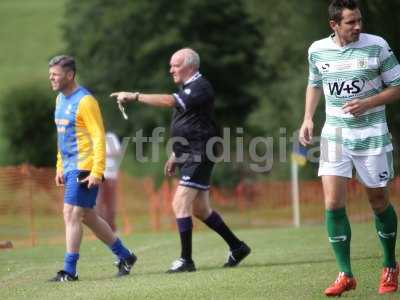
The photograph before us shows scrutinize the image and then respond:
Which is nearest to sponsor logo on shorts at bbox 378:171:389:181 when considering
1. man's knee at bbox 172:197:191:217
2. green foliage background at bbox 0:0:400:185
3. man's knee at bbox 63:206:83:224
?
man's knee at bbox 172:197:191:217

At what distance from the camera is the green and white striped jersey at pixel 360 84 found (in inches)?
310

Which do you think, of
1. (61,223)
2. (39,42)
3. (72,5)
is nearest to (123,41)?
(72,5)

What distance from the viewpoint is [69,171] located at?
31.8 ft

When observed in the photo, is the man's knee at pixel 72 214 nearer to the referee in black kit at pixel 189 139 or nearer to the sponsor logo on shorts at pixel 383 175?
the referee in black kit at pixel 189 139

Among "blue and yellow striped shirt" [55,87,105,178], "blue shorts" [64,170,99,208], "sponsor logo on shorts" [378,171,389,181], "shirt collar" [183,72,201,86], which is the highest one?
"shirt collar" [183,72,201,86]

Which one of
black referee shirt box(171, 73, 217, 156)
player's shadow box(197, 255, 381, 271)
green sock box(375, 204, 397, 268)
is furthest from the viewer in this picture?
player's shadow box(197, 255, 381, 271)

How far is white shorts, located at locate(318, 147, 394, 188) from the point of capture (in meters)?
7.88

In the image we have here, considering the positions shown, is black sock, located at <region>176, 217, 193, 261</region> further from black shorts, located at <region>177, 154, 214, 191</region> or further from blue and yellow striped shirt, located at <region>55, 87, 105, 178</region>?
blue and yellow striped shirt, located at <region>55, 87, 105, 178</region>

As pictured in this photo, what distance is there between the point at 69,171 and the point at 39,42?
70.8m

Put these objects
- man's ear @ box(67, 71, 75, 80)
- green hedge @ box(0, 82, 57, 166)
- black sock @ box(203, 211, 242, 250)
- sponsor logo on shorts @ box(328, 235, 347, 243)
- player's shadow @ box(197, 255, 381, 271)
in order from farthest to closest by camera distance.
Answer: green hedge @ box(0, 82, 57, 166), black sock @ box(203, 211, 242, 250), player's shadow @ box(197, 255, 381, 271), man's ear @ box(67, 71, 75, 80), sponsor logo on shorts @ box(328, 235, 347, 243)

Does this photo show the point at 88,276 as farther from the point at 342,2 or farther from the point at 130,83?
the point at 130,83

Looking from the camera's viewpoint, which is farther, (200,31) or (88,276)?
(200,31)

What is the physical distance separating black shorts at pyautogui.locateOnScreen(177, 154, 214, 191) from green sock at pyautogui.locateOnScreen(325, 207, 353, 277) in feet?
7.98

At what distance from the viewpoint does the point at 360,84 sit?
791 centimetres
